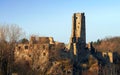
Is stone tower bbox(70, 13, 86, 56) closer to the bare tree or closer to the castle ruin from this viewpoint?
the castle ruin

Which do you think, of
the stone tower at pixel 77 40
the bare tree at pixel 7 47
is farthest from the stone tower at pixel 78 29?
the bare tree at pixel 7 47

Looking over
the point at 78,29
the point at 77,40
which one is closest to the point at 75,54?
the point at 77,40

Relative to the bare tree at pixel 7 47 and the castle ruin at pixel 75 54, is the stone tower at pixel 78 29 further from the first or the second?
the bare tree at pixel 7 47

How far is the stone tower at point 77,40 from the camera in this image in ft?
204

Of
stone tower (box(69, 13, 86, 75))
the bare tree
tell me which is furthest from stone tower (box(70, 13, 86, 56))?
the bare tree

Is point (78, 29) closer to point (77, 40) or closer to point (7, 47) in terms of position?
point (77, 40)

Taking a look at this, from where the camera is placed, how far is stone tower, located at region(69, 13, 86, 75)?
204 feet

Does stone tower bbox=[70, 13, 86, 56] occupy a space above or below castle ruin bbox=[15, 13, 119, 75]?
above

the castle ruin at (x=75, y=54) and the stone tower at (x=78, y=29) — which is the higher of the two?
the stone tower at (x=78, y=29)

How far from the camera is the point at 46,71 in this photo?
45.4 metres

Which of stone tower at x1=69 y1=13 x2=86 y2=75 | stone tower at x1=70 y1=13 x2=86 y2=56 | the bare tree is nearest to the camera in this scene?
the bare tree

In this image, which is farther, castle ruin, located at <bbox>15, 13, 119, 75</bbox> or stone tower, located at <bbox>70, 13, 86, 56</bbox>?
stone tower, located at <bbox>70, 13, 86, 56</bbox>

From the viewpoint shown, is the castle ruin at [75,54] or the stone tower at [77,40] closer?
the castle ruin at [75,54]

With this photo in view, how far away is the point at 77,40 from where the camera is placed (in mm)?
66500
